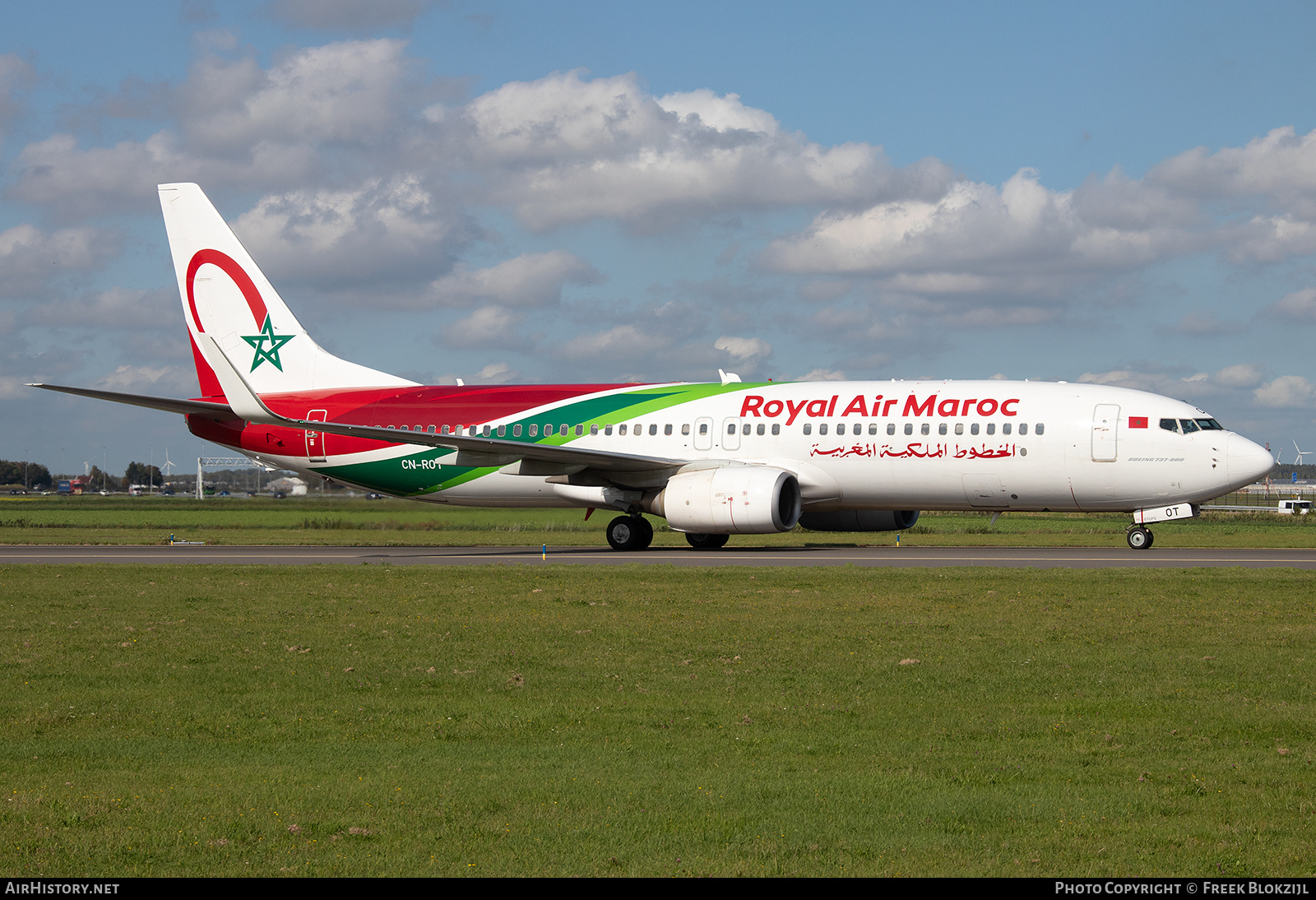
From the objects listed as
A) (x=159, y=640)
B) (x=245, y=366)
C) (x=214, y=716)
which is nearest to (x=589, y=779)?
(x=214, y=716)

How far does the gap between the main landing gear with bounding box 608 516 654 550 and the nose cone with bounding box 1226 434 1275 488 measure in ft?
45.7

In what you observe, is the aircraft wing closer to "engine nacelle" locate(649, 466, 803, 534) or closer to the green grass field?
the green grass field

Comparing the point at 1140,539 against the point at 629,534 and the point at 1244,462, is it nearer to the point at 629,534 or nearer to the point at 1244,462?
the point at 1244,462

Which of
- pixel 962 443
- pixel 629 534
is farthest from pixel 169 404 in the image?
pixel 962 443

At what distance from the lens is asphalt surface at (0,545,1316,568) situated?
25484 millimetres

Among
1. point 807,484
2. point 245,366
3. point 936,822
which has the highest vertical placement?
point 245,366

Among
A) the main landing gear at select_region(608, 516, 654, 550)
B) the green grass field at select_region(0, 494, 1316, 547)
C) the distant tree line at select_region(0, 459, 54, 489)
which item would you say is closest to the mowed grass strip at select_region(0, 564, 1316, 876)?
the main landing gear at select_region(608, 516, 654, 550)

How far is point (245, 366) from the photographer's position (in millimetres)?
37719

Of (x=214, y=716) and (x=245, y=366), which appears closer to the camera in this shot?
(x=214, y=716)

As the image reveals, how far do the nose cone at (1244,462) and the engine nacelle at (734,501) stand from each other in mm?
9907

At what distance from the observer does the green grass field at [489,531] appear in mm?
36344

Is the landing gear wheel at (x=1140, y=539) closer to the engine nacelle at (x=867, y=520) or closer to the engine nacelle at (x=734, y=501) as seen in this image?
the engine nacelle at (x=867, y=520)

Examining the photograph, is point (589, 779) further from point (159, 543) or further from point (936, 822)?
point (159, 543)

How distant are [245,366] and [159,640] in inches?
1001
